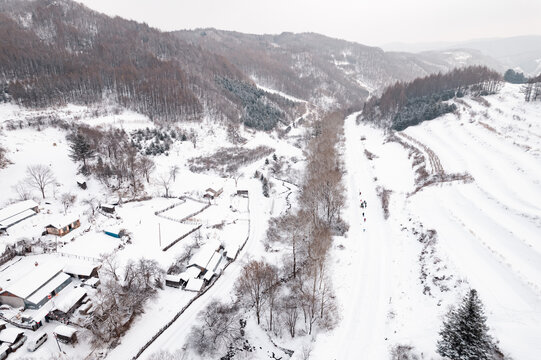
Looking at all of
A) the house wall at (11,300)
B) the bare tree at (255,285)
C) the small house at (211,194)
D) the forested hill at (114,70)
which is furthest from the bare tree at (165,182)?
the forested hill at (114,70)

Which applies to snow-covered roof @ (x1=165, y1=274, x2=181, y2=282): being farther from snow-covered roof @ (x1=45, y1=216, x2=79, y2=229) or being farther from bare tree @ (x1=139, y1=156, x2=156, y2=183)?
bare tree @ (x1=139, y1=156, x2=156, y2=183)

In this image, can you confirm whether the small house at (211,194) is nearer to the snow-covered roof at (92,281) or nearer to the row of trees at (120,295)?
the row of trees at (120,295)

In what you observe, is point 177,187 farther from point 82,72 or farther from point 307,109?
point 307,109

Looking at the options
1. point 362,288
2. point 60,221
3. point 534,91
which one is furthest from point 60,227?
point 534,91

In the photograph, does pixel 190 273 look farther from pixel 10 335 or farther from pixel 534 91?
pixel 534 91

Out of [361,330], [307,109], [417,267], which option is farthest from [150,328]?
[307,109]

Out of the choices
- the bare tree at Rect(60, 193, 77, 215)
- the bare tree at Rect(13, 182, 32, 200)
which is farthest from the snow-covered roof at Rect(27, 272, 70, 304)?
the bare tree at Rect(13, 182, 32, 200)
